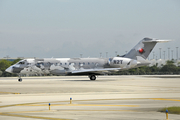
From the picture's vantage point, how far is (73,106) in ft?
61.6

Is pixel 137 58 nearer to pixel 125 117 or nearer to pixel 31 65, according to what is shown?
pixel 31 65

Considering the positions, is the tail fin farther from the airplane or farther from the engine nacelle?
the engine nacelle

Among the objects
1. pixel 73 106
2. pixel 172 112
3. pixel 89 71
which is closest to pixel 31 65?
pixel 89 71

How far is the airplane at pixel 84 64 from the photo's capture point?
57719mm

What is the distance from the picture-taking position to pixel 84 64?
5862cm

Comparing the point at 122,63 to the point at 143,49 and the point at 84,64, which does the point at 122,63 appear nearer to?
the point at 143,49

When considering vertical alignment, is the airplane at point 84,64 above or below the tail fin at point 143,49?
below

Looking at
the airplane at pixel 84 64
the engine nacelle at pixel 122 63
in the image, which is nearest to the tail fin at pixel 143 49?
the airplane at pixel 84 64

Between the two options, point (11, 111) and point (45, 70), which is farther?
point (45, 70)

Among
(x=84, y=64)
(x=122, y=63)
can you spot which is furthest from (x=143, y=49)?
(x=84, y=64)

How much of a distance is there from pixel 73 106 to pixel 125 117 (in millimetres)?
4848

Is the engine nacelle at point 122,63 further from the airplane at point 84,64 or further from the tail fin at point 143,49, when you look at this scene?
the tail fin at point 143,49

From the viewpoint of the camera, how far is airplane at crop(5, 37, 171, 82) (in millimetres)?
57719

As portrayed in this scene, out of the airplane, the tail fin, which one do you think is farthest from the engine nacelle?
the tail fin
